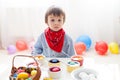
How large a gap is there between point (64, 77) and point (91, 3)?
1486 millimetres

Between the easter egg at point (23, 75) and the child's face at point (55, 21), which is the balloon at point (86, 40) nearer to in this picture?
the child's face at point (55, 21)

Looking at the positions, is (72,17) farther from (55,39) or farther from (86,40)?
(55,39)

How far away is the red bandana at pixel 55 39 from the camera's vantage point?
1.57 m

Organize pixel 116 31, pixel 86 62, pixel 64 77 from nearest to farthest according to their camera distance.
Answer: pixel 64 77 → pixel 86 62 → pixel 116 31

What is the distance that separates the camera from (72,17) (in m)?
2.64

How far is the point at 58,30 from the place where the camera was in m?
1.56

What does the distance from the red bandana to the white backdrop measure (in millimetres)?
1053

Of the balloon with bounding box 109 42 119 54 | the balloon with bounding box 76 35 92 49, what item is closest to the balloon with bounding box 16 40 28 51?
the balloon with bounding box 76 35 92 49

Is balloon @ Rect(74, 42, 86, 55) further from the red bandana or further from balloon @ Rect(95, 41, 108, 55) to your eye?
the red bandana

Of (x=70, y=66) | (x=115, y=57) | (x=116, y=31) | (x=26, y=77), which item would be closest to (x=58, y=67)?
(x=70, y=66)

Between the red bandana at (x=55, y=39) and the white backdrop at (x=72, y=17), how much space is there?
105 centimetres

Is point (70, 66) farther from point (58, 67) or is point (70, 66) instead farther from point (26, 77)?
point (26, 77)

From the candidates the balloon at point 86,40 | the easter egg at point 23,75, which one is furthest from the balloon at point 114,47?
the easter egg at point 23,75

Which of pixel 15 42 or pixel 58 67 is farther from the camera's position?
pixel 15 42
